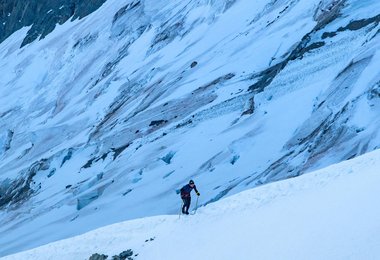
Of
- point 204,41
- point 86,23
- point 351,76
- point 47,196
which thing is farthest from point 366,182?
point 86,23

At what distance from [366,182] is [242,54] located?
23242 mm

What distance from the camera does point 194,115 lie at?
32781 millimetres

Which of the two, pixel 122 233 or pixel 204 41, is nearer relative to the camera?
pixel 122 233

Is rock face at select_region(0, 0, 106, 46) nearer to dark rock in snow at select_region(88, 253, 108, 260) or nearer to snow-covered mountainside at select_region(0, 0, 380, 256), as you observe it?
snow-covered mountainside at select_region(0, 0, 380, 256)

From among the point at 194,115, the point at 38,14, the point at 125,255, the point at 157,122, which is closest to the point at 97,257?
the point at 125,255

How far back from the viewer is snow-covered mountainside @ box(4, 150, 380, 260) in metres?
12.1

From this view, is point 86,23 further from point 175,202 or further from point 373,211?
point 373,211

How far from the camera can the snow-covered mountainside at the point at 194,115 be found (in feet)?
82.3

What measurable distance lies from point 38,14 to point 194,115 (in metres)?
54.4

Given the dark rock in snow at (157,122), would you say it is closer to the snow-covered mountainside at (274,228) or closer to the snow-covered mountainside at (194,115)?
the snow-covered mountainside at (194,115)

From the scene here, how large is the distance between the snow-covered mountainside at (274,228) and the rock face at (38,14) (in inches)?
2053

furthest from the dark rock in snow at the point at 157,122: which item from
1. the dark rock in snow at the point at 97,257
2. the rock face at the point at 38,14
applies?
the rock face at the point at 38,14

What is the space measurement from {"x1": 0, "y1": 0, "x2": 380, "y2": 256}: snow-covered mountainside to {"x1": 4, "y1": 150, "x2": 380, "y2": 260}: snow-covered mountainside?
491 centimetres

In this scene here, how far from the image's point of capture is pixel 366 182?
14.2 metres
